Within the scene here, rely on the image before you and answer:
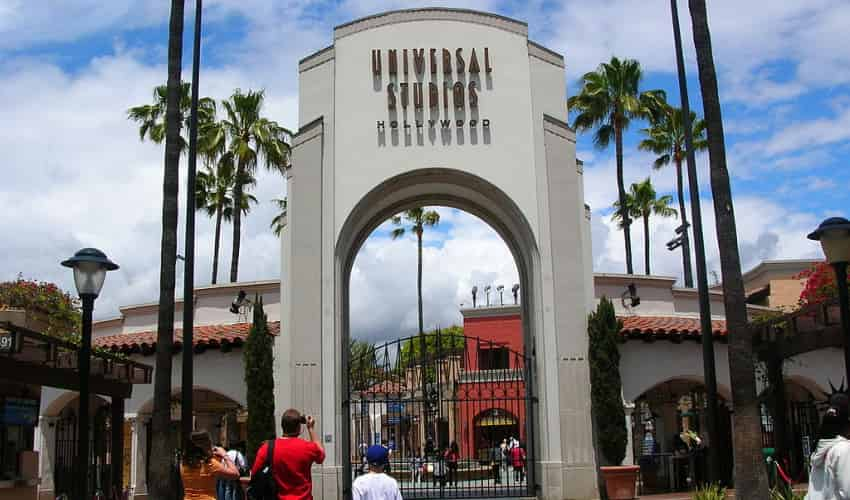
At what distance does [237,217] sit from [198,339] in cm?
1520

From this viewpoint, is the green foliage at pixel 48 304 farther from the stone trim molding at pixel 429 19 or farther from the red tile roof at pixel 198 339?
the stone trim molding at pixel 429 19

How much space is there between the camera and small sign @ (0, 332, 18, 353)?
38.1 feet

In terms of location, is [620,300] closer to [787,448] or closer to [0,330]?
[787,448]

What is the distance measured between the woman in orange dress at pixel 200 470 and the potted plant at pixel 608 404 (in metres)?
11.7

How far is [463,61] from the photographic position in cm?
1997

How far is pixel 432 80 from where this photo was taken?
19.9m

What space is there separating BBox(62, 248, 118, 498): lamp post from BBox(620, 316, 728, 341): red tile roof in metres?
12.2

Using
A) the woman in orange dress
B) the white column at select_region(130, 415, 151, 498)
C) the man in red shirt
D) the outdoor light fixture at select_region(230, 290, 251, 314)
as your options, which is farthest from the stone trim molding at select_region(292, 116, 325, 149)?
the man in red shirt

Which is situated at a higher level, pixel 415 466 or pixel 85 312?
pixel 85 312

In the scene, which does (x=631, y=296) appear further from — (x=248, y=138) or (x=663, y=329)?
(x=248, y=138)

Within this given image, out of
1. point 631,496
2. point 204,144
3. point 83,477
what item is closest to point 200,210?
point 204,144

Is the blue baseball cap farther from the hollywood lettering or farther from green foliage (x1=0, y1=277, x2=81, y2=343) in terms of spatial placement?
green foliage (x1=0, y1=277, x2=81, y2=343)

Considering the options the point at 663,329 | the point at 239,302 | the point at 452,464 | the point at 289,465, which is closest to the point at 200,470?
the point at 289,465

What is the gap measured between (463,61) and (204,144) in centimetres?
1676
